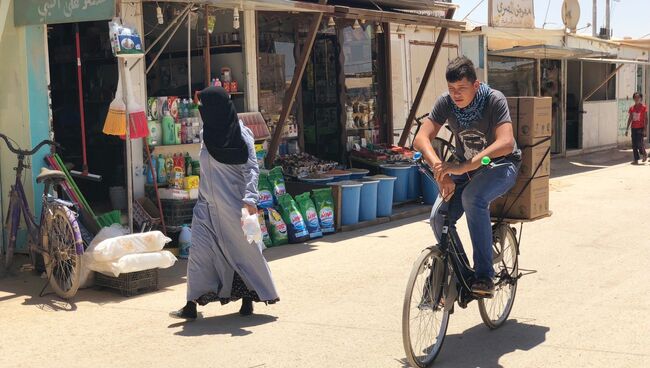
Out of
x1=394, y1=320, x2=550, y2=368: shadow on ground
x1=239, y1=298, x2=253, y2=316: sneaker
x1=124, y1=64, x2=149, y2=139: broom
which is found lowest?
x1=394, y1=320, x2=550, y2=368: shadow on ground

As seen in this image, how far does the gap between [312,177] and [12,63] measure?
4.20 metres

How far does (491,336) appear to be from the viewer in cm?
566

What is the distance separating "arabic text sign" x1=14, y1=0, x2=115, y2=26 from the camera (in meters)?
7.11

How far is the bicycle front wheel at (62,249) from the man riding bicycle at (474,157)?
3141mm

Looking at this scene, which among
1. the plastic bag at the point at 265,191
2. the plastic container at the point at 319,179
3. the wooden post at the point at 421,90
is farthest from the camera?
the wooden post at the point at 421,90

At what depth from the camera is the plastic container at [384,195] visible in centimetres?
1120

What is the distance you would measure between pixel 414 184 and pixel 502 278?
6725 millimetres

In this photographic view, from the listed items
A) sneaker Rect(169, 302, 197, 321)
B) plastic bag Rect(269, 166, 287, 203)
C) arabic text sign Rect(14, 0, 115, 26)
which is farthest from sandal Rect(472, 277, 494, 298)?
plastic bag Rect(269, 166, 287, 203)

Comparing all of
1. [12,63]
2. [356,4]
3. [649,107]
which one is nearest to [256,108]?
[356,4]

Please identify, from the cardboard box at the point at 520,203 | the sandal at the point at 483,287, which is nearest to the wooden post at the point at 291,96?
the cardboard box at the point at 520,203

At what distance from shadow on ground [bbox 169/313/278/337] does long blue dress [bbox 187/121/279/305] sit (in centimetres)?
16

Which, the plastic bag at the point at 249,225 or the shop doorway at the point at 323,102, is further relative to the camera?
the shop doorway at the point at 323,102

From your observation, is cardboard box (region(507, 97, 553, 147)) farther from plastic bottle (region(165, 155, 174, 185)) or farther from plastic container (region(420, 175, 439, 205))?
plastic container (region(420, 175, 439, 205))

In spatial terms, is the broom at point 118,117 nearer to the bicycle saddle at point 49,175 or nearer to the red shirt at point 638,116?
the bicycle saddle at point 49,175
